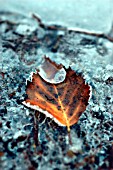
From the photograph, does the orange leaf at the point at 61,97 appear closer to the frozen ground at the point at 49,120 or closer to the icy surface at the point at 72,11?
the frozen ground at the point at 49,120

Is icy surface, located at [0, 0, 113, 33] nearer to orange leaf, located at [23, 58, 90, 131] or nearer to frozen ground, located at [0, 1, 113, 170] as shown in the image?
frozen ground, located at [0, 1, 113, 170]

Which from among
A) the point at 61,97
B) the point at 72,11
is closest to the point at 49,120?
the point at 61,97

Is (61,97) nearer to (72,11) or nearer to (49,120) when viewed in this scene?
(49,120)

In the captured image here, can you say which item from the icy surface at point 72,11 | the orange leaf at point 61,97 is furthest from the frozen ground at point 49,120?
the icy surface at point 72,11

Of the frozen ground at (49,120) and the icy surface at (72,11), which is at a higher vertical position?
the icy surface at (72,11)

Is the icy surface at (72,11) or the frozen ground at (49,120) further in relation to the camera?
the icy surface at (72,11)
